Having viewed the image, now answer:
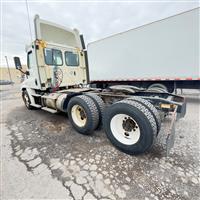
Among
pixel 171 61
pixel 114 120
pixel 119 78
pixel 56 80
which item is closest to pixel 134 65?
pixel 119 78

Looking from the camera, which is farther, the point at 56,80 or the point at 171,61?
the point at 171,61

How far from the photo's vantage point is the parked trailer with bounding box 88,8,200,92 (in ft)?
16.3

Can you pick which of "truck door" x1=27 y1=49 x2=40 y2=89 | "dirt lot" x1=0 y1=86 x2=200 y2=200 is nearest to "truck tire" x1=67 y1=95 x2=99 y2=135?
"dirt lot" x1=0 y1=86 x2=200 y2=200

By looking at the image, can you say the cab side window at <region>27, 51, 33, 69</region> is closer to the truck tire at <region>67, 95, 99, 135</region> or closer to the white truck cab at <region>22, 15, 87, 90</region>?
the white truck cab at <region>22, 15, 87, 90</region>

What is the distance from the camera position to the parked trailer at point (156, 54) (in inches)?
195

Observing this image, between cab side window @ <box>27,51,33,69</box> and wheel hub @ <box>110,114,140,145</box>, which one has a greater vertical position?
cab side window @ <box>27,51,33,69</box>

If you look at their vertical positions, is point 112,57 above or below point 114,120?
above

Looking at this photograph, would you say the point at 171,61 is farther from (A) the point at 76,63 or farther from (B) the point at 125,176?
(B) the point at 125,176

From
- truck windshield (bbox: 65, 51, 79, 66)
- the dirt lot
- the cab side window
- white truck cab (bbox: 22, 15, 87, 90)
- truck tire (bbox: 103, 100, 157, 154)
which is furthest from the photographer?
truck windshield (bbox: 65, 51, 79, 66)

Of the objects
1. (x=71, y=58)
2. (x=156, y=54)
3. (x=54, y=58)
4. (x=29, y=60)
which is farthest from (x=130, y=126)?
(x=156, y=54)

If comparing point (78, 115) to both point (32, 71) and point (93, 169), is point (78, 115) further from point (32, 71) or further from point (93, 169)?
point (32, 71)

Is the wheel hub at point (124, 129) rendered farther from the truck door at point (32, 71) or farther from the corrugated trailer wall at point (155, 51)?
the corrugated trailer wall at point (155, 51)

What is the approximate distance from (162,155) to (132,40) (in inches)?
228

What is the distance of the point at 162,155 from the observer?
88.7 inches
